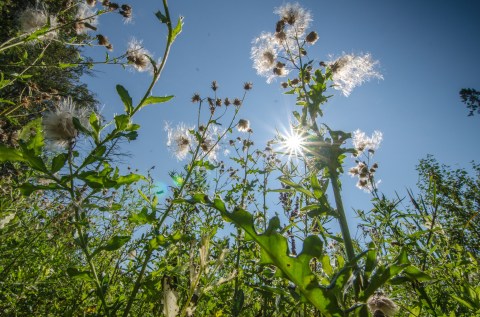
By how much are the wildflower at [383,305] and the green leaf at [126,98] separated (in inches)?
50.6

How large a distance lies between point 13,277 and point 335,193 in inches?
93.8

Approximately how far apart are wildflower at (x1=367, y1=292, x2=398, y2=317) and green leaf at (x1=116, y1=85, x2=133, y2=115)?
4.22 ft

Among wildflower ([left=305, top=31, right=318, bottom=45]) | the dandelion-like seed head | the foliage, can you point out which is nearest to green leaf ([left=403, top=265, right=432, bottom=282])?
the foliage

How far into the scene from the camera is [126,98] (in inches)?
54.3

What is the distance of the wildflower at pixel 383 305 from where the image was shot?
88 centimetres

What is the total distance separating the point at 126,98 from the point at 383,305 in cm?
134

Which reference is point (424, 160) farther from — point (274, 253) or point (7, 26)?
point (7, 26)

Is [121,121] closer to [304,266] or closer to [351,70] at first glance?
[304,266]

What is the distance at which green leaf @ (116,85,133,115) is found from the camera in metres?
1.37

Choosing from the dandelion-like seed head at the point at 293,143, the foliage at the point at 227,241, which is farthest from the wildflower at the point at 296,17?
the dandelion-like seed head at the point at 293,143

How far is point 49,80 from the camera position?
476 inches

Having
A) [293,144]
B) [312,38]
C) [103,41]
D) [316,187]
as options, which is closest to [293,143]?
[293,144]

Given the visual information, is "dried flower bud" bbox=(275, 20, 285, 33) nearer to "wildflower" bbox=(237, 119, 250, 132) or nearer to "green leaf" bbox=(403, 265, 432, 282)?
"wildflower" bbox=(237, 119, 250, 132)

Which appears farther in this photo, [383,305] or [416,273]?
[383,305]
